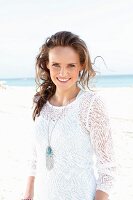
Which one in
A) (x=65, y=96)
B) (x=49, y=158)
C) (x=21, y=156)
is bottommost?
(x=49, y=158)

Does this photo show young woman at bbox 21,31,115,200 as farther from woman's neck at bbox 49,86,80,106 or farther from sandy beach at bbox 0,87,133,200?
sandy beach at bbox 0,87,133,200

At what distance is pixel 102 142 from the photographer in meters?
1.76

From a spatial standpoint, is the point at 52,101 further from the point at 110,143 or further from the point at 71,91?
the point at 110,143

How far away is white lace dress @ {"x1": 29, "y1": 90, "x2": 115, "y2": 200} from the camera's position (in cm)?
177

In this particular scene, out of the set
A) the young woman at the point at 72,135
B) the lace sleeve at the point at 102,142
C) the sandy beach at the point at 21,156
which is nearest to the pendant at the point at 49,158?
the young woman at the point at 72,135

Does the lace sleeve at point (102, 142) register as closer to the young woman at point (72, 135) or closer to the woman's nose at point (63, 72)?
the young woman at point (72, 135)

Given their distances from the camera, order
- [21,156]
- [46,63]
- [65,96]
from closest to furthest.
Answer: [65,96] < [46,63] < [21,156]

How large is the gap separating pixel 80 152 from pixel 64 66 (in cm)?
40

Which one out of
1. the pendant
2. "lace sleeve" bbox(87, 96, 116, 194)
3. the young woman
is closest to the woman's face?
the young woman

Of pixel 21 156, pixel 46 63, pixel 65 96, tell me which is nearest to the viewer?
pixel 65 96

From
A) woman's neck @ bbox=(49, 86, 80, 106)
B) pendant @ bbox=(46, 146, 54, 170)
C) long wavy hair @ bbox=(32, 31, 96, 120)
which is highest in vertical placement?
long wavy hair @ bbox=(32, 31, 96, 120)

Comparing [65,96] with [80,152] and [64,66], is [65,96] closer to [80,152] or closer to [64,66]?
[64,66]

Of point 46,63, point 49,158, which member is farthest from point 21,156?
point 49,158

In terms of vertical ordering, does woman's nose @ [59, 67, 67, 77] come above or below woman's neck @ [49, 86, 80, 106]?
above
